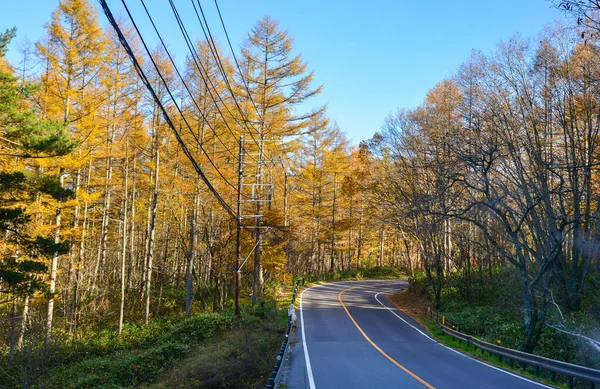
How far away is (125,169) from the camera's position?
24391 millimetres

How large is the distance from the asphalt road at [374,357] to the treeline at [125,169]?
5576 mm

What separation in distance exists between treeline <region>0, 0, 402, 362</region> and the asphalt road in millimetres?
5576

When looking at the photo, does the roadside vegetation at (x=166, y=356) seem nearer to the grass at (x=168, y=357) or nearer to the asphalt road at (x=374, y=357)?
the grass at (x=168, y=357)

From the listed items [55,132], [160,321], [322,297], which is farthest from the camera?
[322,297]

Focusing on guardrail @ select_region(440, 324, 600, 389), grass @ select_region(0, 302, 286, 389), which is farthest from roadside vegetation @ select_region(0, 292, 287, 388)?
guardrail @ select_region(440, 324, 600, 389)

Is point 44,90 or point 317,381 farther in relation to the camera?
point 44,90

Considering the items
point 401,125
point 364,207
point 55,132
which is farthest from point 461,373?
point 364,207

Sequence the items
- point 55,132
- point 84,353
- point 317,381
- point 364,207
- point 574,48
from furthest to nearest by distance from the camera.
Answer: point 364,207 → point 84,353 → point 574,48 → point 55,132 → point 317,381

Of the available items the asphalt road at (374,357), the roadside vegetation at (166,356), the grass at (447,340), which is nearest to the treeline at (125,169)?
the roadside vegetation at (166,356)

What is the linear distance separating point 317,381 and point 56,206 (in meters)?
13.0

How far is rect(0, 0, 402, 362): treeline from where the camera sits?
15.7 m

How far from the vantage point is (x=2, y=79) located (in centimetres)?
1508

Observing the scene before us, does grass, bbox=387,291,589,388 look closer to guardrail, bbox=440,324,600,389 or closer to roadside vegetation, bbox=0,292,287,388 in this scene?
guardrail, bbox=440,324,600,389

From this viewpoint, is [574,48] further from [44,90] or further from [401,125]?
[44,90]
